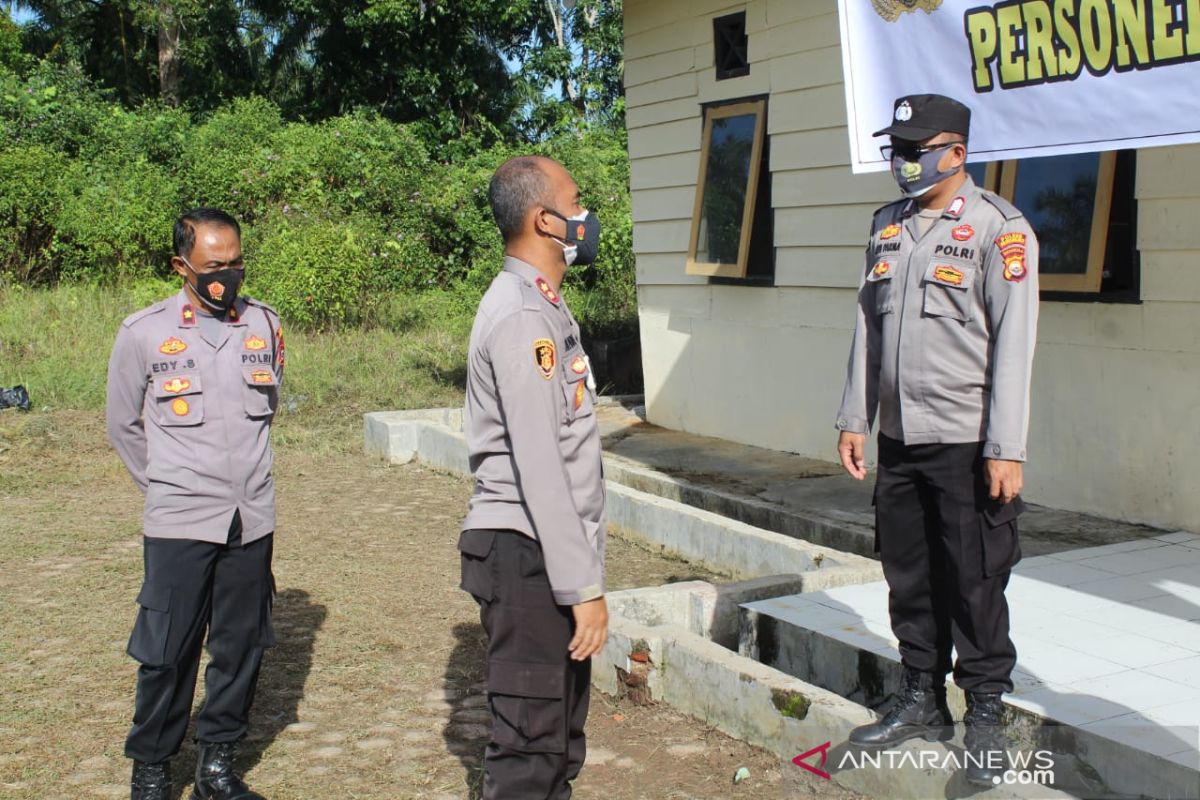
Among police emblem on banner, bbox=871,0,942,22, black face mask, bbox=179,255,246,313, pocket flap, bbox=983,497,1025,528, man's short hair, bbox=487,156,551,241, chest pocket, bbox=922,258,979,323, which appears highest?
police emblem on banner, bbox=871,0,942,22

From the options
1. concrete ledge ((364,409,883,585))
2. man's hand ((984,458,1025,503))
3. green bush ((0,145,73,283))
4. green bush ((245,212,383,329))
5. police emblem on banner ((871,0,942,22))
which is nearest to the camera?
man's hand ((984,458,1025,503))

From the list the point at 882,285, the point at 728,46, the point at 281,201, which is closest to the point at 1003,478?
the point at 882,285

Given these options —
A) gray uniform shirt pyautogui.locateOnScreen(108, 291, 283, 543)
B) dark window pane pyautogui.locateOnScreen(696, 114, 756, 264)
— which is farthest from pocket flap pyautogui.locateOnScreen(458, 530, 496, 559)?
dark window pane pyautogui.locateOnScreen(696, 114, 756, 264)

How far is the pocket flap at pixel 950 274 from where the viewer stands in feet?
11.7

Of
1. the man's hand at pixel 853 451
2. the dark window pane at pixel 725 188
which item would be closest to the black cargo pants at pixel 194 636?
the man's hand at pixel 853 451

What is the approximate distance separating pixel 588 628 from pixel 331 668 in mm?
2915

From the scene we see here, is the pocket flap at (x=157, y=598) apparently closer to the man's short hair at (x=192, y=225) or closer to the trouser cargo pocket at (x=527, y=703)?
the man's short hair at (x=192, y=225)

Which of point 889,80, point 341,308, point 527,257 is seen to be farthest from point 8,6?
point 527,257

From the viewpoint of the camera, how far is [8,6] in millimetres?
27438

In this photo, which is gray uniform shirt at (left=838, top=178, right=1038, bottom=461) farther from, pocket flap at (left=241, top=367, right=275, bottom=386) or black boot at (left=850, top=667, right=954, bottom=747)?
pocket flap at (left=241, top=367, right=275, bottom=386)

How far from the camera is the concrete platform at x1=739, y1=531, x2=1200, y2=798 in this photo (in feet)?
12.1

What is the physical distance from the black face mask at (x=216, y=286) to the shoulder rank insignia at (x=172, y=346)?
0.51 feet

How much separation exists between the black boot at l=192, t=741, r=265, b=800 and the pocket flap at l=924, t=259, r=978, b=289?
9.11 feet

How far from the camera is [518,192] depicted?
3078mm
